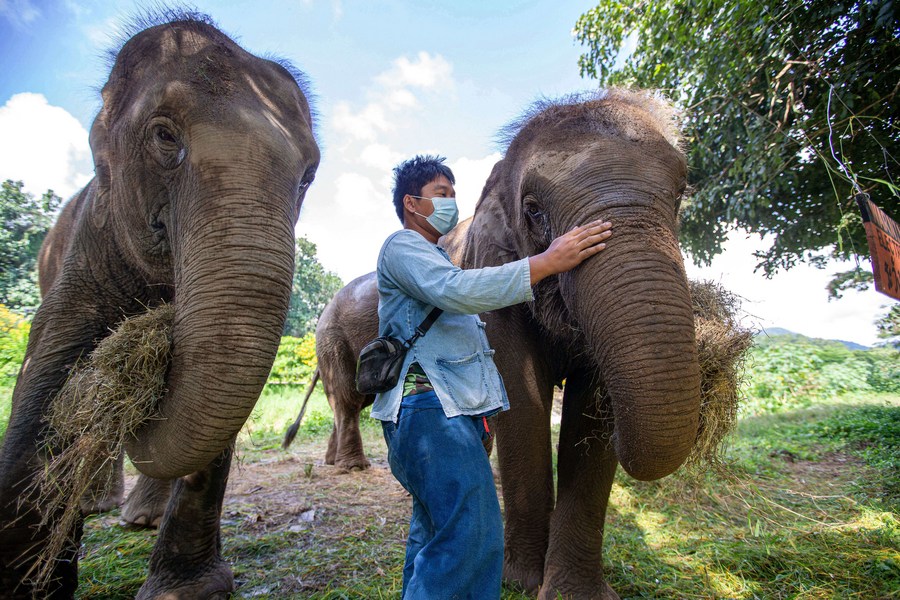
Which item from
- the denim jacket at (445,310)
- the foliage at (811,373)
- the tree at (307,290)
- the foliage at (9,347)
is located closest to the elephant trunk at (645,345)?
the denim jacket at (445,310)

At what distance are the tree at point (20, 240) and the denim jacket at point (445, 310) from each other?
23160mm

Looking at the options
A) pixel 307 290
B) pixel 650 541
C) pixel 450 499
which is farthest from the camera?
pixel 307 290

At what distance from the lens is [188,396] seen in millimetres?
2178

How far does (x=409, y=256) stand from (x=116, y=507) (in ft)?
17.5

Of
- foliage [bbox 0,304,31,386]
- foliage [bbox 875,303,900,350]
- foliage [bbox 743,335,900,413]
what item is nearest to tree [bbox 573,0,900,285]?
foliage [bbox 875,303,900,350]

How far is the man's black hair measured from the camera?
2604mm

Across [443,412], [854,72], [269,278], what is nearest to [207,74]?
[269,278]

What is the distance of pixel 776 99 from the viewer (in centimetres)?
644

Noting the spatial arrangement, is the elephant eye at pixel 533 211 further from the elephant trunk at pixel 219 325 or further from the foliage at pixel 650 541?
the foliage at pixel 650 541

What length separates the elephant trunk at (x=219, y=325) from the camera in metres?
2.18

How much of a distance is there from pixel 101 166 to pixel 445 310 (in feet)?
9.03

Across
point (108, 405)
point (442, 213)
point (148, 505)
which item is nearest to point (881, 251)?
point (442, 213)

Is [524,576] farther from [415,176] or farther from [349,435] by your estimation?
[349,435]

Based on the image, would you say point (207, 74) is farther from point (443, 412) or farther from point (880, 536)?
point (880, 536)
